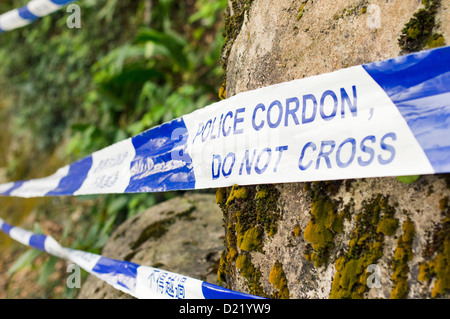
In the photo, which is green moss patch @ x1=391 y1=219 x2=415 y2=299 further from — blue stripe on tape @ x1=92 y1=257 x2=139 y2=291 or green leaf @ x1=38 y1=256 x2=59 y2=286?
green leaf @ x1=38 y1=256 x2=59 y2=286

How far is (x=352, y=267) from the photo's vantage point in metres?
1.14

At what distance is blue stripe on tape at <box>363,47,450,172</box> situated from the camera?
0.95 meters

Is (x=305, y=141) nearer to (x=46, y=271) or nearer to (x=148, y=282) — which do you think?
(x=148, y=282)

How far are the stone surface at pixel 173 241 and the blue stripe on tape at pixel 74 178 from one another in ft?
1.56

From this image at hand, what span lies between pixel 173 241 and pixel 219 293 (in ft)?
3.36

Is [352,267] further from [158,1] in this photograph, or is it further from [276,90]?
[158,1]

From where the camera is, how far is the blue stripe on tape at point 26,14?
273cm

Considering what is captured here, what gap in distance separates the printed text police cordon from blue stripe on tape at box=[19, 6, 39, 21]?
6.79ft

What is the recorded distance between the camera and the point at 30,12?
2723 millimetres

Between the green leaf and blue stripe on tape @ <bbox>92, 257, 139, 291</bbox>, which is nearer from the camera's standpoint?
blue stripe on tape @ <bbox>92, 257, 139, 291</bbox>

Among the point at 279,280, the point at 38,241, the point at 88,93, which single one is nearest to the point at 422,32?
the point at 279,280

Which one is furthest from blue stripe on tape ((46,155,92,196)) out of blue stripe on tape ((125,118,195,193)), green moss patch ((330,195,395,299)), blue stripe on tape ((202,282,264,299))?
green moss patch ((330,195,395,299))
